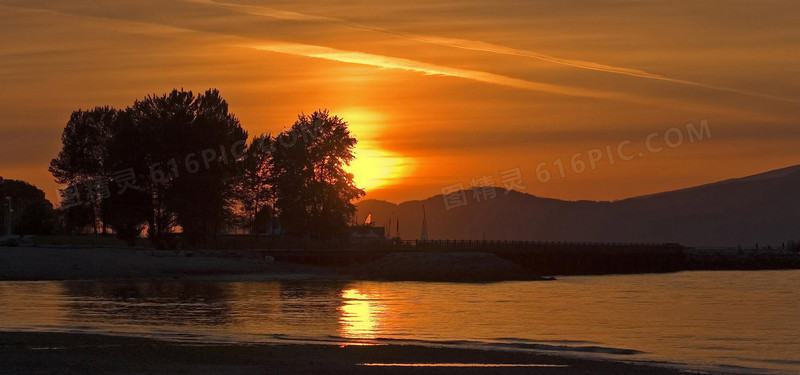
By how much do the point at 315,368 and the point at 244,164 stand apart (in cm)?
9091

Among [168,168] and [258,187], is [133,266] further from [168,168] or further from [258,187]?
[258,187]

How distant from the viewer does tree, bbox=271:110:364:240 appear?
11769 centimetres

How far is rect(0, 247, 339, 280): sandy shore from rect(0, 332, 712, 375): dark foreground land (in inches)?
1815

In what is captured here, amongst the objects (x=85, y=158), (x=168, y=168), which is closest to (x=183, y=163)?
(x=168, y=168)

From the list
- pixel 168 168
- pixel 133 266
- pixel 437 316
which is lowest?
pixel 437 316

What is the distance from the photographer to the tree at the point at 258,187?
120938 millimetres

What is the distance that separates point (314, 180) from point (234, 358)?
90150 mm

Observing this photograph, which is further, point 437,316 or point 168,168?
point 168,168

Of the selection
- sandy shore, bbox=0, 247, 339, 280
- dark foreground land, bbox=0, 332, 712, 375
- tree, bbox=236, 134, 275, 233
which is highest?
tree, bbox=236, 134, 275, 233

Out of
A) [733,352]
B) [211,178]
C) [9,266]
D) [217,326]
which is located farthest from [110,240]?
[733,352]

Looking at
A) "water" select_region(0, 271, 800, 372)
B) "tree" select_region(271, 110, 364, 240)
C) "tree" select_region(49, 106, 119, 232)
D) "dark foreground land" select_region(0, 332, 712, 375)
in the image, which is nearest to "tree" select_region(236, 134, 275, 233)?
"tree" select_region(271, 110, 364, 240)

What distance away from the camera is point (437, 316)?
52.3 meters

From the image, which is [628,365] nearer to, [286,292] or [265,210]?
[286,292]

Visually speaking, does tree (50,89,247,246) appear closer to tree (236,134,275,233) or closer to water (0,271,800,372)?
tree (236,134,275,233)
